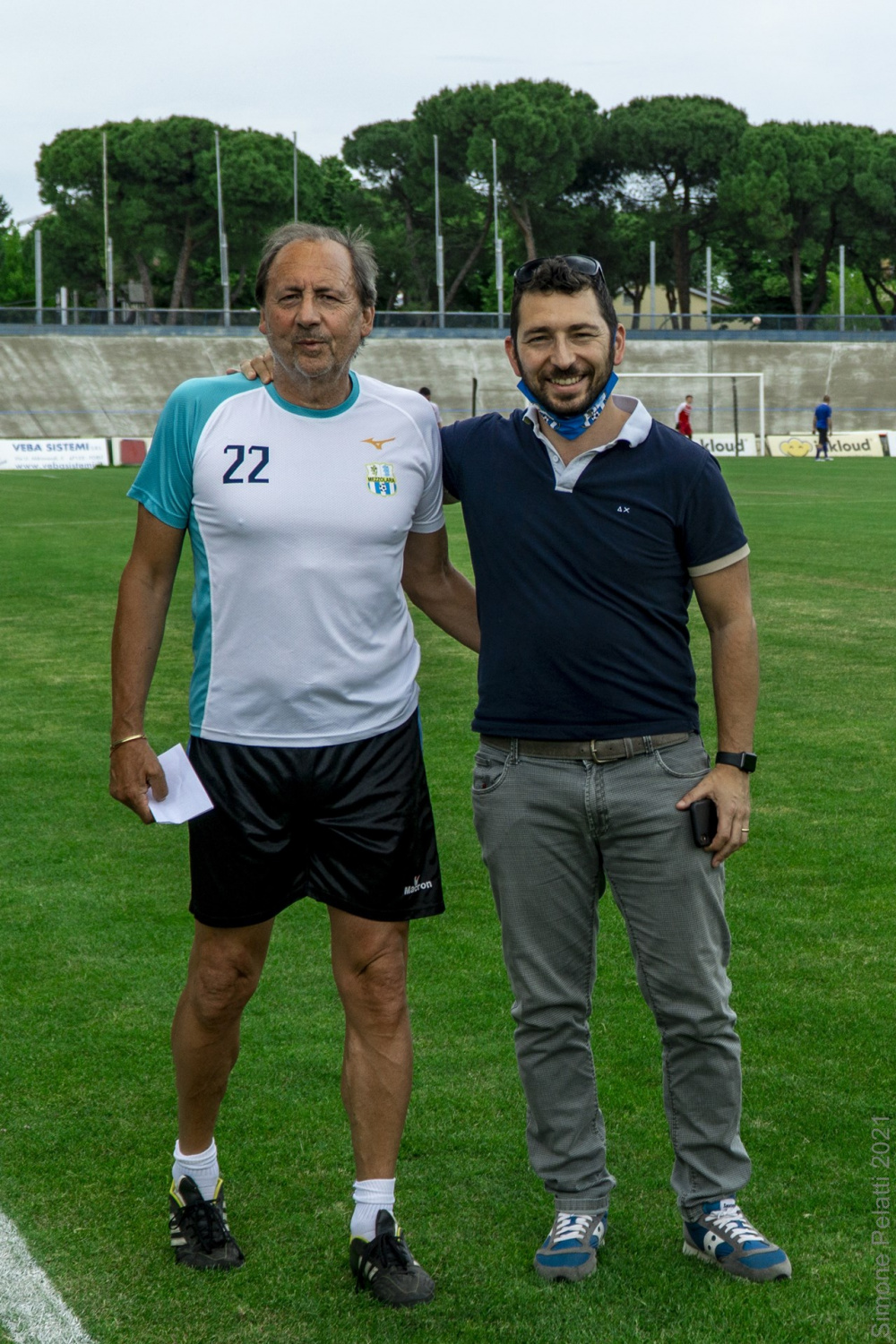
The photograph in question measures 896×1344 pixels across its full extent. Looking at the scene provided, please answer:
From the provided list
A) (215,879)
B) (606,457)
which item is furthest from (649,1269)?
(606,457)

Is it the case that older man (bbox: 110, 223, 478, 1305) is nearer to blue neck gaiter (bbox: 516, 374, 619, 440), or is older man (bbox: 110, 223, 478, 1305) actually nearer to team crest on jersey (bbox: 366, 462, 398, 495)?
team crest on jersey (bbox: 366, 462, 398, 495)

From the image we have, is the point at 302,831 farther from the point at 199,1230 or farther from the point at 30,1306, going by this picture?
the point at 30,1306

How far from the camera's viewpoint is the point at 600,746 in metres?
3.18

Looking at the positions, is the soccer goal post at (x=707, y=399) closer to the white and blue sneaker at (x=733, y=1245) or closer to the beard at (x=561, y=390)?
the beard at (x=561, y=390)

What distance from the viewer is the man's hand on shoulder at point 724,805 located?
3.16 meters

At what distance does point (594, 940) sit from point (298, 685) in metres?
0.92

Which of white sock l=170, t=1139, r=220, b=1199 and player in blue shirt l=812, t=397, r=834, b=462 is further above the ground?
player in blue shirt l=812, t=397, r=834, b=462

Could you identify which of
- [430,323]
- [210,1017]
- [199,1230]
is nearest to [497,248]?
[430,323]

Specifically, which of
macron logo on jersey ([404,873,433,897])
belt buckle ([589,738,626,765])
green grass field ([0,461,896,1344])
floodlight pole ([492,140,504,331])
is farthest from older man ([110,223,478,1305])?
floodlight pole ([492,140,504,331])

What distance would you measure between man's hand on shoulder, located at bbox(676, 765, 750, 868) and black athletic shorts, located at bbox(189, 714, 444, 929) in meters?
0.67

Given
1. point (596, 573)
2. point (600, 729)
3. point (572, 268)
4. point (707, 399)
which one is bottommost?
point (600, 729)

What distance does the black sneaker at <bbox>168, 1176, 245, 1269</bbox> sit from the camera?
10.6 feet

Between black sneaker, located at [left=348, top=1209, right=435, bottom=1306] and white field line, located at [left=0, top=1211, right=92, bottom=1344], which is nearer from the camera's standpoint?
white field line, located at [left=0, top=1211, right=92, bottom=1344]

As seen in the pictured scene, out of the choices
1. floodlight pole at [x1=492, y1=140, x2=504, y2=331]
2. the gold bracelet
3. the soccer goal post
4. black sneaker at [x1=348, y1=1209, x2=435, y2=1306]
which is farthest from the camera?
floodlight pole at [x1=492, y1=140, x2=504, y2=331]
